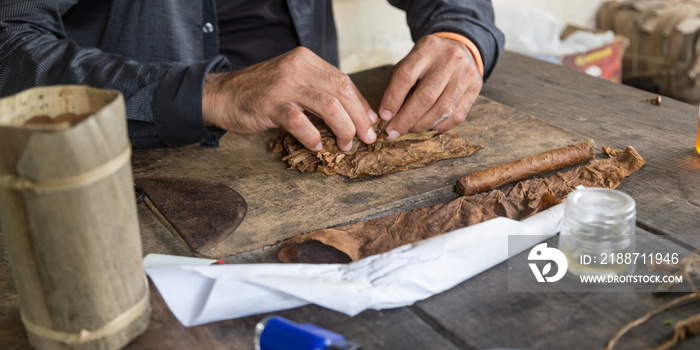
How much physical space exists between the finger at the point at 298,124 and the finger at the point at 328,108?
0.03m

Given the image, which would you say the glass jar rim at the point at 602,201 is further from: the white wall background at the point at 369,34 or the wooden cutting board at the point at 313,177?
the white wall background at the point at 369,34

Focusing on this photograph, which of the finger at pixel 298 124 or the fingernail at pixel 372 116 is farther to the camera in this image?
the fingernail at pixel 372 116

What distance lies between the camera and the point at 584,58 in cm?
323

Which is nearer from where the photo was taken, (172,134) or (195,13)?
(172,134)

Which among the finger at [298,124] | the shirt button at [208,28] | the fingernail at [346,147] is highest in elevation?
the shirt button at [208,28]

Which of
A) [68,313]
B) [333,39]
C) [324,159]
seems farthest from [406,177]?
[333,39]

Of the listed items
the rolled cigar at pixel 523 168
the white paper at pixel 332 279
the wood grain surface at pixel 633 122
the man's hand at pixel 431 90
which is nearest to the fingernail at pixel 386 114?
the man's hand at pixel 431 90

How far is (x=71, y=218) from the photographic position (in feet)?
2.43

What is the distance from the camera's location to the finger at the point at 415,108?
149cm

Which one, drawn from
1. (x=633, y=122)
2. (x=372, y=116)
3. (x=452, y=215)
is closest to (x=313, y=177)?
(x=372, y=116)

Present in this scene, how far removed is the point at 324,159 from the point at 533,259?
0.54m

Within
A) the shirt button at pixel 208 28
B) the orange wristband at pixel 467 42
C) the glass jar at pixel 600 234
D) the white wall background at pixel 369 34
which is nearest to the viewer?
the glass jar at pixel 600 234

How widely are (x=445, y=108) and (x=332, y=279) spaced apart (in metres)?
0.71

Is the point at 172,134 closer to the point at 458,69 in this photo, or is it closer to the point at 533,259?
the point at 458,69
